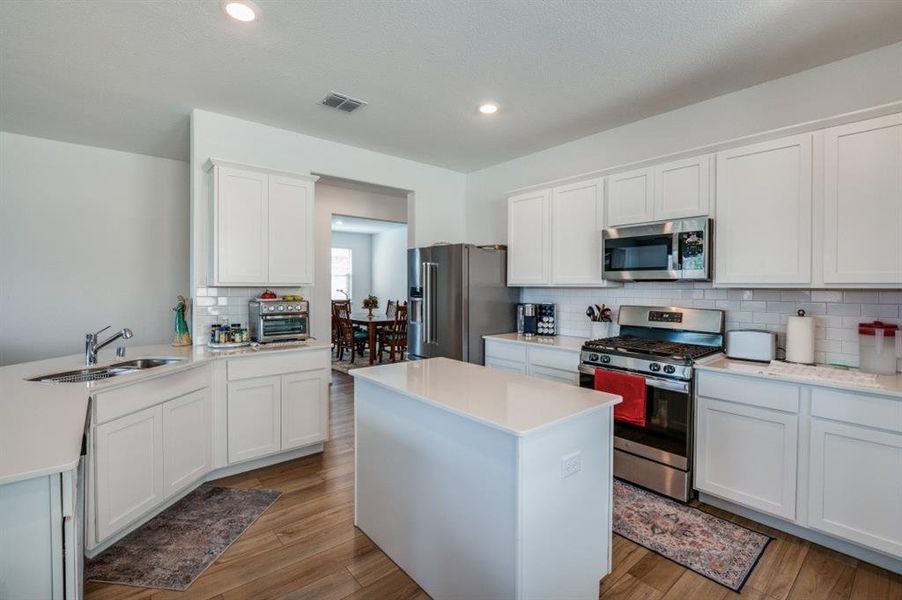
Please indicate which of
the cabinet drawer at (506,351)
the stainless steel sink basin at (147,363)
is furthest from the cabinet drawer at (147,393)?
the cabinet drawer at (506,351)

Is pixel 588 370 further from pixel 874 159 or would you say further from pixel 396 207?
pixel 396 207

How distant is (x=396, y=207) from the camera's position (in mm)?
6895

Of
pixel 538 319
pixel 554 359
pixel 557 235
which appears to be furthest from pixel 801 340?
pixel 538 319

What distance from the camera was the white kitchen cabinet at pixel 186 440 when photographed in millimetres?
2572

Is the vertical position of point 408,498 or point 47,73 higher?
point 47,73

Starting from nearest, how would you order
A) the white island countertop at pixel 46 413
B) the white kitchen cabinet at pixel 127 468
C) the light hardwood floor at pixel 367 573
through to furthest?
the white island countertop at pixel 46 413 < the light hardwood floor at pixel 367 573 < the white kitchen cabinet at pixel 127 468

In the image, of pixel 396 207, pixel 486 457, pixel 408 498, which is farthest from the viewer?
pixel 396 207

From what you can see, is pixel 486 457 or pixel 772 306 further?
pixel 772 306

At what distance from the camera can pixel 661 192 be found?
310cm

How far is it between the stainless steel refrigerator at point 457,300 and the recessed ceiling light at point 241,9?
233cm

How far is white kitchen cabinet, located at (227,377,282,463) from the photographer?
306 centimetres

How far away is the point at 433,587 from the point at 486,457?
0.76 meters

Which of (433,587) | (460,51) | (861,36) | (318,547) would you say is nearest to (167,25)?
(460,51)

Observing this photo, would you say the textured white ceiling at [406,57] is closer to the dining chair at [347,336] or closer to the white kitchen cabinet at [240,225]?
the white kitchen cabinet at [240,225]
